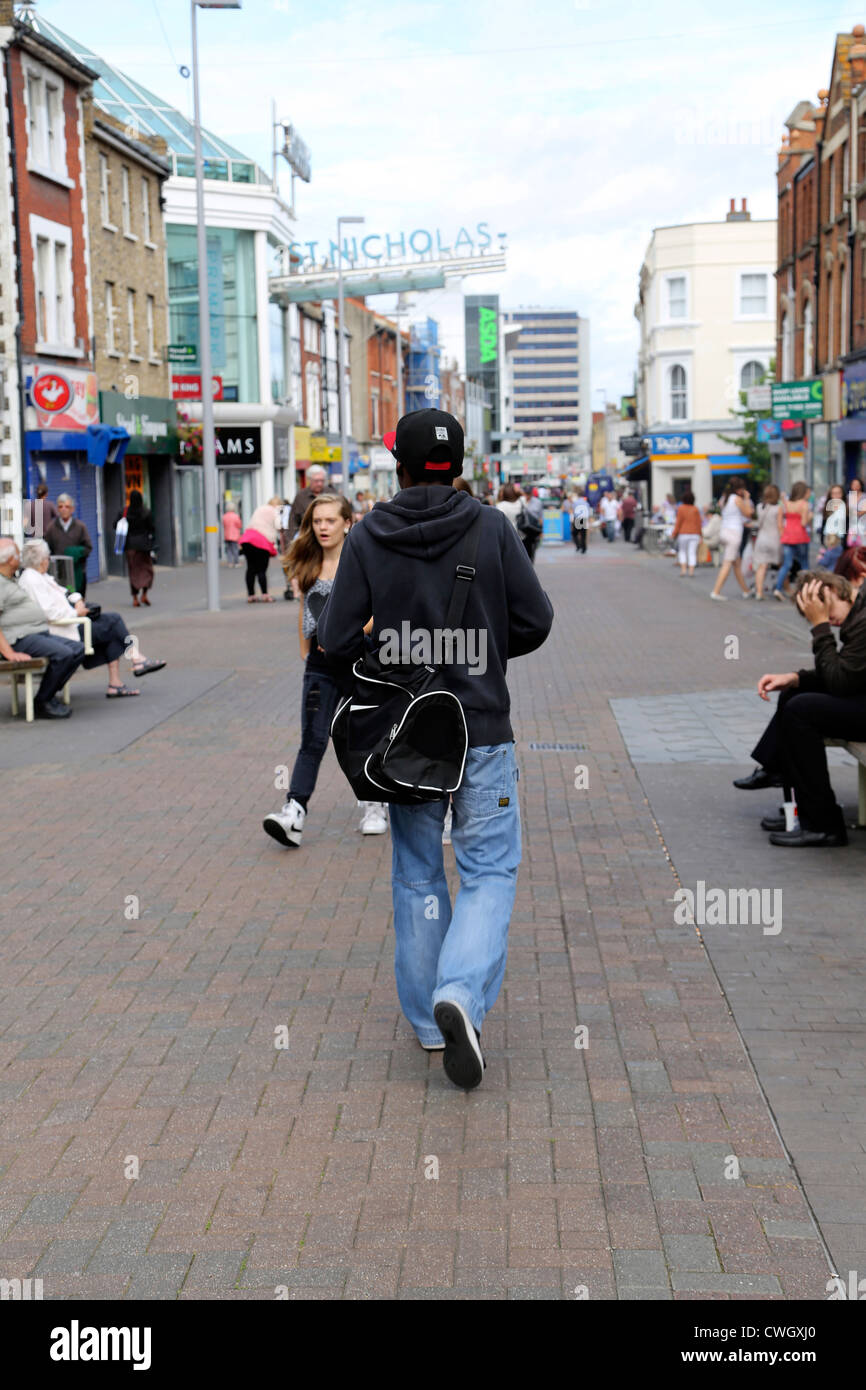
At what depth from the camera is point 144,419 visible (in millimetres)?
35094

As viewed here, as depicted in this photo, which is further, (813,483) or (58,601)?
(813,483)

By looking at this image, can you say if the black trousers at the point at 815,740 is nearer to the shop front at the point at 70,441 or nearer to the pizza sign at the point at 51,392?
the shop front at the point at 70,441

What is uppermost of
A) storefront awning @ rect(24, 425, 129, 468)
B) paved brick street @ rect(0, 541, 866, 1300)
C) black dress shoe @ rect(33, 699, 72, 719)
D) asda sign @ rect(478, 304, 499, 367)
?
asda sign @ rect(478, 304, 499, 367)

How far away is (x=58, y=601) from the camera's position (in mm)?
Result: 12641

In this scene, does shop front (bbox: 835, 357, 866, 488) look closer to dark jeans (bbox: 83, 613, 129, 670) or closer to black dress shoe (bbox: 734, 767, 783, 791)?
dark jeans (bbox: 83, 613, 129, 670)

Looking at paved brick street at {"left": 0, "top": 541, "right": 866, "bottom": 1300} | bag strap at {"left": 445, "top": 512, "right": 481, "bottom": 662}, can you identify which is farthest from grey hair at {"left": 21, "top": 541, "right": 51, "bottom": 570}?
bag strap at {"left": 445, "top": 512, "right": 481, "bottom": 662}

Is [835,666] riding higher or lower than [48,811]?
higher

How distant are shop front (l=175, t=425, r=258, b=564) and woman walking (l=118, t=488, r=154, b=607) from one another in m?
15.0

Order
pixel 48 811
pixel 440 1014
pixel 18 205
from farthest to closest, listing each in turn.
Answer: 1. pixel 18 205
2. pixel 48 811
3. pixel 440 1014

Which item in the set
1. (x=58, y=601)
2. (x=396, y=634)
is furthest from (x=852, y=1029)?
(x=58, y=601)

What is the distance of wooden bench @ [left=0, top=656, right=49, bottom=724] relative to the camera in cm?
1188

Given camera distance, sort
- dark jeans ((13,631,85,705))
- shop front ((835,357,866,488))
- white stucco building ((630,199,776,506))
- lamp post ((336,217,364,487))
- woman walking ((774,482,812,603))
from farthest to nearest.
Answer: white stucco building ((630,199,776,506))
lamp post ((336,217,364,487))
shop front ((835,357,866,488))
woman walking ((774,482,812,603))
dark jeans ((13,631,85,705))
